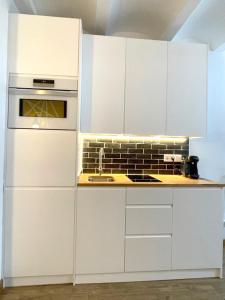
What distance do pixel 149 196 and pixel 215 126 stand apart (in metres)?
1.58

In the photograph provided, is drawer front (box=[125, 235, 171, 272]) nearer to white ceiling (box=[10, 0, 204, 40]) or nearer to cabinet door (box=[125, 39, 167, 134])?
cabinet door (box=[125, 39, 167, 134])

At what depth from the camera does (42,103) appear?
6.79 feet

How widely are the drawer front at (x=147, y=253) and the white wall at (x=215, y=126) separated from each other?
1.27 meters

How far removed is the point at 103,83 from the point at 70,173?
1.04 meters

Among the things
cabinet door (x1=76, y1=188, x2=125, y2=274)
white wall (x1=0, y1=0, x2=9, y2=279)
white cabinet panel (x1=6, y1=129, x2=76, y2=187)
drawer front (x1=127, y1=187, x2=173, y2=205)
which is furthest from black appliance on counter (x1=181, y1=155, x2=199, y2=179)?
white wall (x1=0, y1=0, x2=9, y2=279)

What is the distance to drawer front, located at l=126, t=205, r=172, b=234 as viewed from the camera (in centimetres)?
215

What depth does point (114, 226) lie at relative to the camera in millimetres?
2129

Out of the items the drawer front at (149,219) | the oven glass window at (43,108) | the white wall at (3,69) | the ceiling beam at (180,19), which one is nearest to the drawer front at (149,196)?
the drawer front at (149,219)

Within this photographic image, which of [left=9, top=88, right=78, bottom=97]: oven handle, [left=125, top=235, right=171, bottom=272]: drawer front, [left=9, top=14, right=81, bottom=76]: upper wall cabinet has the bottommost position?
[left=125, top=235, right=171, bottom=272]: drawer front

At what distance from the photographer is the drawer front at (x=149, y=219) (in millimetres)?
2146

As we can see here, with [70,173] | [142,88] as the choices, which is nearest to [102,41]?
[142,88]

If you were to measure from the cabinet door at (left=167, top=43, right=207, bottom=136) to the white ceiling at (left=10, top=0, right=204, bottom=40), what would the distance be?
0.32 meters

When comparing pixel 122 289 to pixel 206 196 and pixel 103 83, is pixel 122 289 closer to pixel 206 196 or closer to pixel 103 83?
pixel 206 196

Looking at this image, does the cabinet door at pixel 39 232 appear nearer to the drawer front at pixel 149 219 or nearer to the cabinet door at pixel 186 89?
the drawer front at pixel 149 219
